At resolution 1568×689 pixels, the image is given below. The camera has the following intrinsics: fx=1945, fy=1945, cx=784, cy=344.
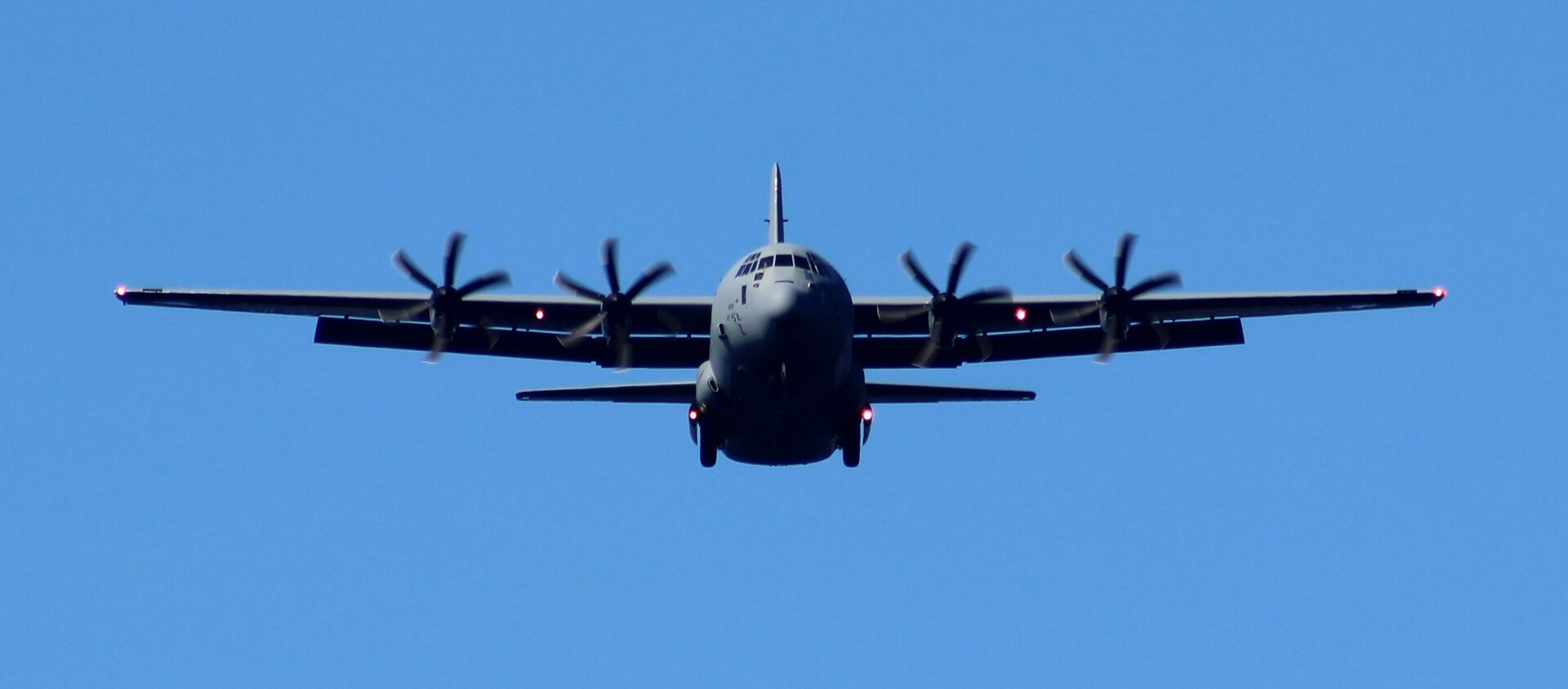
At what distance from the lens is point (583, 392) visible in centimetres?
2777

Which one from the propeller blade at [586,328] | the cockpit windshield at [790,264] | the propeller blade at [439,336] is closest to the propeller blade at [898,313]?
the cockpit windshield at [790,264]

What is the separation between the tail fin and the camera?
31.4m

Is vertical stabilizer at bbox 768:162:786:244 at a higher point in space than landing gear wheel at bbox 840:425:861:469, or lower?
higher

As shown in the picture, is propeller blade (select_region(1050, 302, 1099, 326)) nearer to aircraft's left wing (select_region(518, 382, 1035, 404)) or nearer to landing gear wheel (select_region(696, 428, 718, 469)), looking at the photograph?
aircraft's left wing (select_region(518, 382, 1035, 404))

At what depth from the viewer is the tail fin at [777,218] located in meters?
31.4

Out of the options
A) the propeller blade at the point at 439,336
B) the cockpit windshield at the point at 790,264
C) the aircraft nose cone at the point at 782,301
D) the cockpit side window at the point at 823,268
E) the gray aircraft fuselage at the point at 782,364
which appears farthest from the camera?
the propeller blade at the point at 439,336

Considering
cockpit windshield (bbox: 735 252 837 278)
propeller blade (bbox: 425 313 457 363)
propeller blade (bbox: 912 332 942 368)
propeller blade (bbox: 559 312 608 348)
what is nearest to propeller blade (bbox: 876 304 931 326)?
propeller blade (bbox: 912 332 942 368)

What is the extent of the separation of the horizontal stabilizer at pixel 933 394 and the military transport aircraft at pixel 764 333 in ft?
0.08

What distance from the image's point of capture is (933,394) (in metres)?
28.3

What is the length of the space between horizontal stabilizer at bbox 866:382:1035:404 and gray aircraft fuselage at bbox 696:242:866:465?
0.40 meters

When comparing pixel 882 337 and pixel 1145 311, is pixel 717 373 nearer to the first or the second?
pixel 882 337

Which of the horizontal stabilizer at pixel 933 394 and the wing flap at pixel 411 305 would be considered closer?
the horizontal stabilizer at pixel 933 394

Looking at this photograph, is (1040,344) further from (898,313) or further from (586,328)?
(586,328)

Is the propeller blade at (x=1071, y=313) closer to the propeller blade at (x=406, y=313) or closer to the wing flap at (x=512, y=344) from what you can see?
the wing flap at (x=512, y=344)
